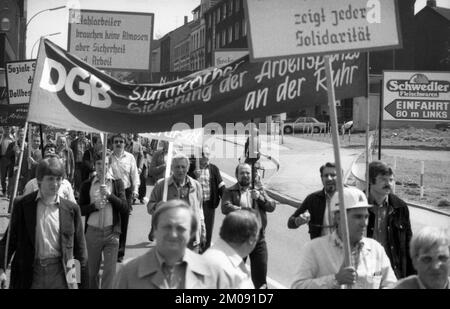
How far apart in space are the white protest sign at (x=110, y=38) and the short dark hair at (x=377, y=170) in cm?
529

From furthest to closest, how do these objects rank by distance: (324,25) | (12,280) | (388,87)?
(388,87) → (12,280) → (324,25)

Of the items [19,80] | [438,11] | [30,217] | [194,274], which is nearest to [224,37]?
[438,11]

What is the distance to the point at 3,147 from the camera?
18.6m

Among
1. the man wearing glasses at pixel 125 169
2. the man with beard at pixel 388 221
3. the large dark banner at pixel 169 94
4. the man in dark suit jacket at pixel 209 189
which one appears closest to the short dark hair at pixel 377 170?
the man with beard at pixel 388 221

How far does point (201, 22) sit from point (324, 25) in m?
97.9

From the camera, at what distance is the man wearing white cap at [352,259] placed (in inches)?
167

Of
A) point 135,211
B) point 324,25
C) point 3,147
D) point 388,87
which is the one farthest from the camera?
point 3,147

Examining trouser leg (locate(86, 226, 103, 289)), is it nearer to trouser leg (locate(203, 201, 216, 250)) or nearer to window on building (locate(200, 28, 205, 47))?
trouser leg (locate(203, 201, 216, 250))

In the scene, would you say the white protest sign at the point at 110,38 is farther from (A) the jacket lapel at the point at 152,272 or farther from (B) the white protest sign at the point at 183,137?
(A) the jacket lapel at the point at 152,272

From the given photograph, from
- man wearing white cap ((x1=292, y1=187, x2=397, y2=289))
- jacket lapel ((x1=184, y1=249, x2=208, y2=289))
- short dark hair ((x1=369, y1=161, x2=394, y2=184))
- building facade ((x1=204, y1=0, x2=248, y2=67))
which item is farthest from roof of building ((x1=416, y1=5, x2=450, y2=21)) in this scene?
jacket lapel ((x1=184, y1=249, x2=208, y2=289))

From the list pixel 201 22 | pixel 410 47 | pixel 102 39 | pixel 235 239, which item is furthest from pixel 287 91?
pixel 201 22

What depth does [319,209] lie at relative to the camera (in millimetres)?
6492
